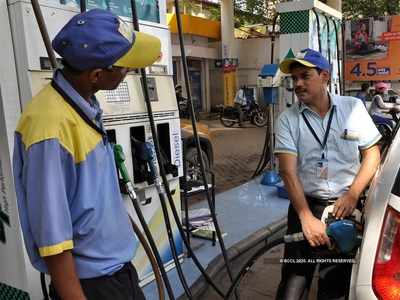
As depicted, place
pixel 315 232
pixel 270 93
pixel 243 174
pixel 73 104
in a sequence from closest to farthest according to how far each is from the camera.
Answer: pixel 73 104, pixel 315 232, pixel 270 93, pixel 243 174

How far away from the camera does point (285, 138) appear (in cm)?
237

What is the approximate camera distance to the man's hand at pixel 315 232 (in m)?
2.01

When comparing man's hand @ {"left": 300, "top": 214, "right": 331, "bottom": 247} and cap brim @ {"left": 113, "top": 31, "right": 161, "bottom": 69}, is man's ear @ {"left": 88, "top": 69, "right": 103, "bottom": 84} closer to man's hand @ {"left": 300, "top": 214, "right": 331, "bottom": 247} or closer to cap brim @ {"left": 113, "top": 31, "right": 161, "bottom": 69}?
cap brim @ {"left": 113, "top": 31, "right": 161, "bottom": 69}

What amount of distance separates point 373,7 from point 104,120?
17.9 metres

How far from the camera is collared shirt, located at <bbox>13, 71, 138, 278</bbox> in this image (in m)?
1.27

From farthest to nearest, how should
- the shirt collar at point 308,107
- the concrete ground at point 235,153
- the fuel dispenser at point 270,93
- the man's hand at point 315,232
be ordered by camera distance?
the concrete ground at point 235,153 < the fuel dispenser at point 270,93 < the shirt collar at point 308,107 < the man's hand at point 315,232

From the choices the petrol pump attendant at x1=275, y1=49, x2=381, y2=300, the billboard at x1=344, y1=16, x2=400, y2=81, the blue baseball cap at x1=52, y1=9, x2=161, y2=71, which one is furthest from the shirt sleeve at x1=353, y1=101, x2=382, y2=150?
the billboard at x1=344, y1=16, x2=400, y2=81

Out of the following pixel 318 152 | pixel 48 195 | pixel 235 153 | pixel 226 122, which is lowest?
pixel 235 153

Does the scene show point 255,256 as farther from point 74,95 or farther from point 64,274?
point 74,95

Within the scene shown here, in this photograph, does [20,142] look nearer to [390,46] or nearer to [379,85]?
[379,85]

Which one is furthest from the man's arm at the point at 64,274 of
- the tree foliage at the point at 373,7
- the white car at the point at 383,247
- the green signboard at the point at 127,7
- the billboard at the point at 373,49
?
the tree foliage at the point at 373,7

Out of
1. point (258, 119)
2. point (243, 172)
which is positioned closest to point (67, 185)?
point (243, 172)

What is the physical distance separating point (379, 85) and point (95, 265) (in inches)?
393

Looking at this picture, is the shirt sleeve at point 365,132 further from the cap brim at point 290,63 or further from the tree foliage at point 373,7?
the tree foliage at point 373,7
